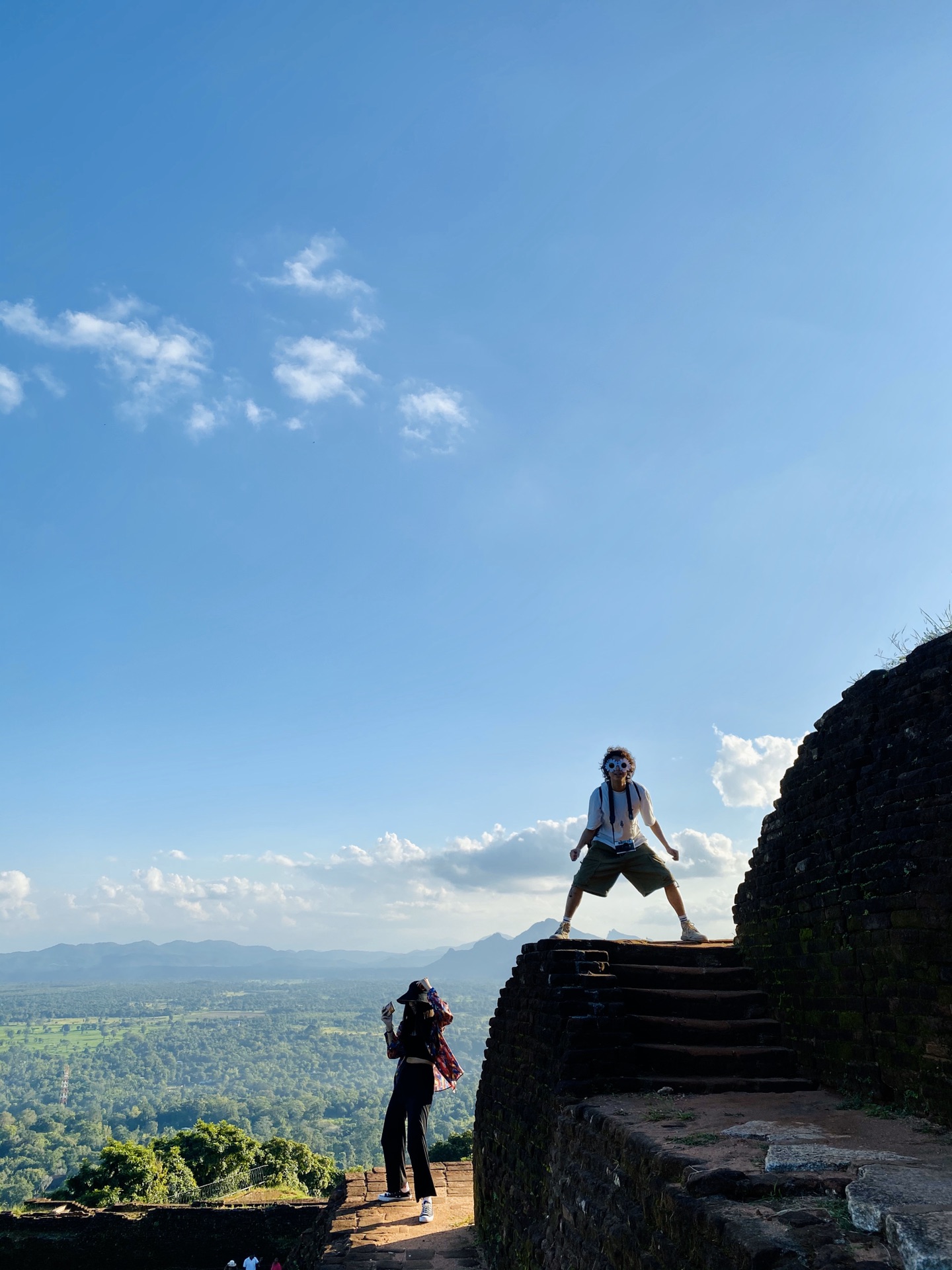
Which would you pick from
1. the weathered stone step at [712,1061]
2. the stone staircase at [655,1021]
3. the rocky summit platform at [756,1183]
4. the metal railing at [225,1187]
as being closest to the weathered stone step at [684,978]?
the stone staircase at [655,1021]

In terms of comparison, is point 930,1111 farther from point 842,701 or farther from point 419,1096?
point 419,1096

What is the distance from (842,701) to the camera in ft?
20.5

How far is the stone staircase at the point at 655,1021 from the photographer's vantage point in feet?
18.3

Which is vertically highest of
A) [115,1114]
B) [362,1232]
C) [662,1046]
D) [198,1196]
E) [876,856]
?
[876,856]

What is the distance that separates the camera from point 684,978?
6.61m

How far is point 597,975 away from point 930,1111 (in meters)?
2.49

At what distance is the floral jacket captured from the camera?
791 cm

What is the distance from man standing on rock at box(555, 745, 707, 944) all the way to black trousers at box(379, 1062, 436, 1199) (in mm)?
2066

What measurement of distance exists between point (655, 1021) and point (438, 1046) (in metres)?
2.99

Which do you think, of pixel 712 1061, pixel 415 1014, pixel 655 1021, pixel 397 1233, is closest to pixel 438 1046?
pixel 415 1014

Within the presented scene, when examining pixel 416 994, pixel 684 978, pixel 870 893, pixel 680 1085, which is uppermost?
pixel 870 893

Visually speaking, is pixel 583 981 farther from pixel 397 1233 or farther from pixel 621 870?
pixel 397 1233

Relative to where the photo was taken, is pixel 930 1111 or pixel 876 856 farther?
pixel 876 856

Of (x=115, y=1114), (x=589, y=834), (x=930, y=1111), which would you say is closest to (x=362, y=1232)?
(x=589, y=834)
